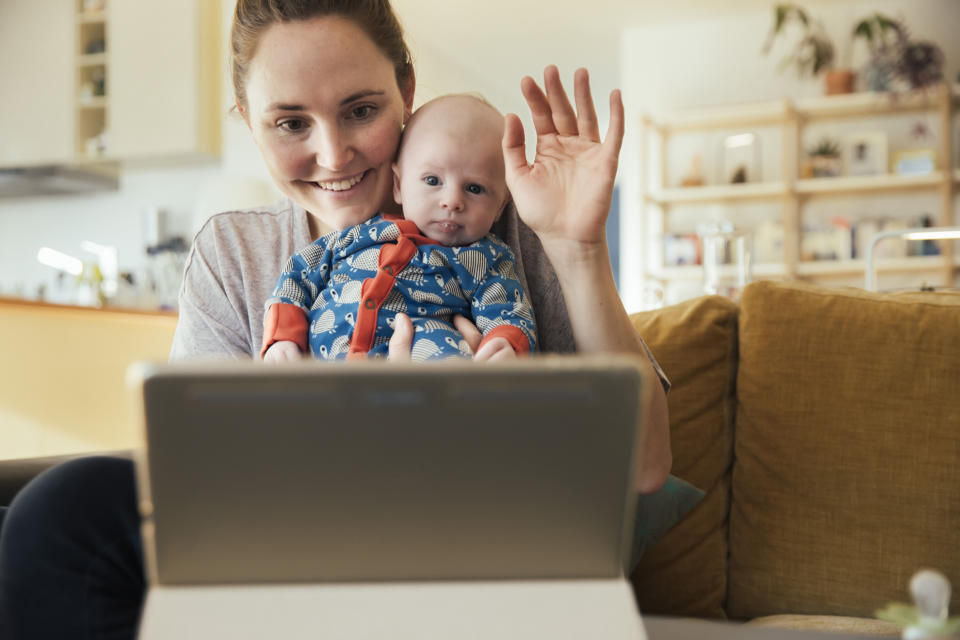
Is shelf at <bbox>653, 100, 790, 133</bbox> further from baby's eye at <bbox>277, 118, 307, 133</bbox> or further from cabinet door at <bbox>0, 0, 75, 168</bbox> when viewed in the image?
baby's eye at <bbox>277, 118, 307, 133</bbox>

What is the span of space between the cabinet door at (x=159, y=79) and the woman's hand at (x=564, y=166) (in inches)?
159

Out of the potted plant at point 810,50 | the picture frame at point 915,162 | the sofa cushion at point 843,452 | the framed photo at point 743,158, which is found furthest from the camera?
the framed photo at point 743,158

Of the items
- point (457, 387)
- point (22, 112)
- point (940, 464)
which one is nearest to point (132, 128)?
point (22, 112)

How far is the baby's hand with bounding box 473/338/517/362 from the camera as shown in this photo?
101 centimetres

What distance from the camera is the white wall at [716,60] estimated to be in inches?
216

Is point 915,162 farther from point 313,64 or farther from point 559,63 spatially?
point 313,64

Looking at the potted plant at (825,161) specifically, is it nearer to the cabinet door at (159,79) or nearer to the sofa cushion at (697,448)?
the cabinet door at (159,79)

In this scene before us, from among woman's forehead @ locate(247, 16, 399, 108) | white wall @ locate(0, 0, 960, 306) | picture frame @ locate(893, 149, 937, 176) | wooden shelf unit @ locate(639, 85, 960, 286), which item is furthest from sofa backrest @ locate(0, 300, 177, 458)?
picture frame @ locate(893, 149, 937, 176)

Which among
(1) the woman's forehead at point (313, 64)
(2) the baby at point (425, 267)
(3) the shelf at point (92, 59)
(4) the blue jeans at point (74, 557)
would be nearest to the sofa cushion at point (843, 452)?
(2) the baby at point (425, 267)

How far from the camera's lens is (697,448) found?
1.53 m

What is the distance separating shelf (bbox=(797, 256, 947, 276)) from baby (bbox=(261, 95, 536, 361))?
4.51 meters

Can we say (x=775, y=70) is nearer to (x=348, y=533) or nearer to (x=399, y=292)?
(x=399, y=292)

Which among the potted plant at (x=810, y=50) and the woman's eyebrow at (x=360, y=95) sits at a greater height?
the potted plant at (x=810, y=50)

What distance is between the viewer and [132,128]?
4828 millimetres
